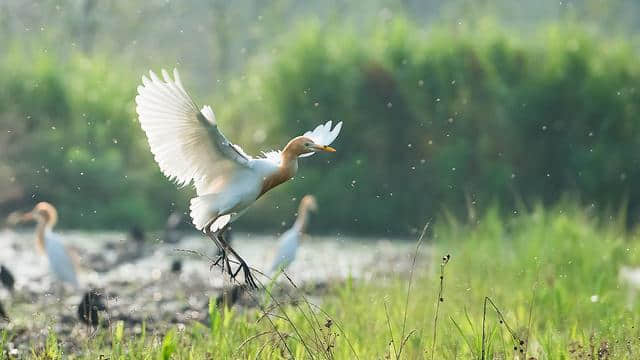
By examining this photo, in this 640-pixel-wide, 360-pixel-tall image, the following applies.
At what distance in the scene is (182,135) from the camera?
153 inches

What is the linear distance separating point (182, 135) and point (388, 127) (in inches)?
367

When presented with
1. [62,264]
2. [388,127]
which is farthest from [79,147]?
[62,264]

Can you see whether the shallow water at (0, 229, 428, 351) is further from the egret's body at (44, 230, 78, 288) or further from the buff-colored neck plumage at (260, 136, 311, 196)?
the buff-colored neck plumage at (260, 136, 311, 196)

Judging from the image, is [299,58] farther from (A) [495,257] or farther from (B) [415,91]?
(A) [495,257]

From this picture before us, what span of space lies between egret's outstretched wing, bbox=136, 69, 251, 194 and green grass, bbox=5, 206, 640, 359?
1.88 ft

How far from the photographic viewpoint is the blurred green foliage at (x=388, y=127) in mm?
12477

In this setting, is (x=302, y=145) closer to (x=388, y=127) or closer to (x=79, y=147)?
(x=388, y=127)

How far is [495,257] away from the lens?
727 cm

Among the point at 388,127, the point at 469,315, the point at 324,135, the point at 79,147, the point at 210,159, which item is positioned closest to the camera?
the point at 210,159

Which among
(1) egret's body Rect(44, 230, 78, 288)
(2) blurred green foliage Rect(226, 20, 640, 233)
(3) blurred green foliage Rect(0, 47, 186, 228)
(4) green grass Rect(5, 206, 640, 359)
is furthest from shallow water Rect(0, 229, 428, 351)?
(2) blurred green foliage Rect(226, 20, 640, 233)

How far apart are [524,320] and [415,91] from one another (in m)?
7.71

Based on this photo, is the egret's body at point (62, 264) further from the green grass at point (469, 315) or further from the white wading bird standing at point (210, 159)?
the white wading bird standing at point (210, 159)

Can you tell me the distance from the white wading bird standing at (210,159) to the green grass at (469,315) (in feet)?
1.37

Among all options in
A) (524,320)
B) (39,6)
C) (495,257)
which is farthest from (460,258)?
(39,6)
